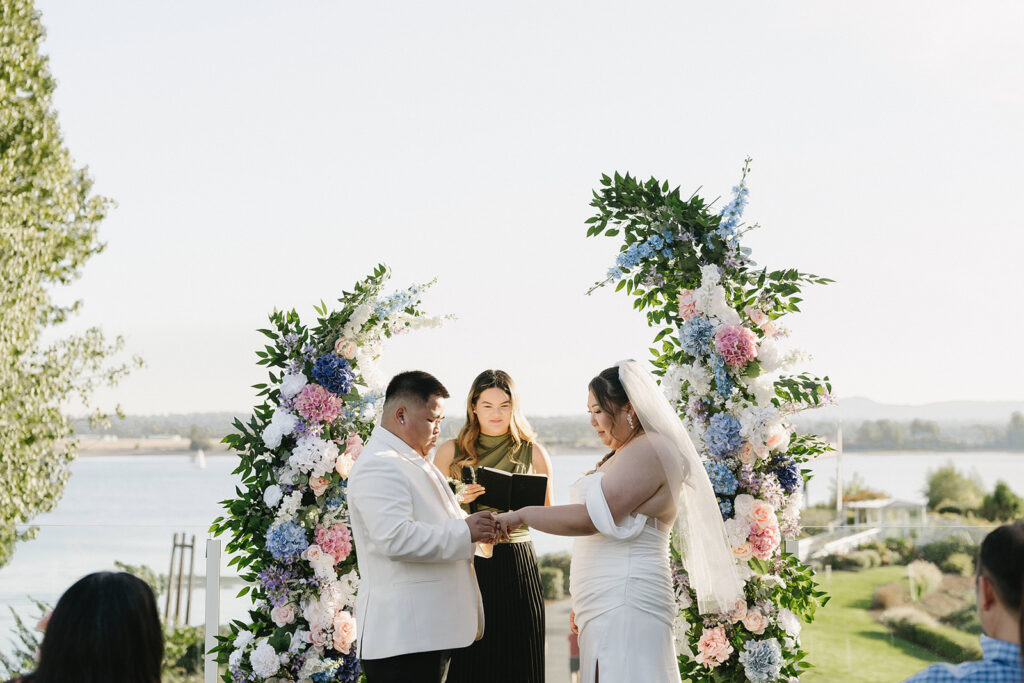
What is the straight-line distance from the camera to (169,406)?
53.1m

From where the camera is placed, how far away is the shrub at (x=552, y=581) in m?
6.57

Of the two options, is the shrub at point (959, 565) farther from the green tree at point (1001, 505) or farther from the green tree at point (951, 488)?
the green tree at point (951, 488)

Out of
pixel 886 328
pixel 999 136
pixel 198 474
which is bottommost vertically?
pixel 198 474

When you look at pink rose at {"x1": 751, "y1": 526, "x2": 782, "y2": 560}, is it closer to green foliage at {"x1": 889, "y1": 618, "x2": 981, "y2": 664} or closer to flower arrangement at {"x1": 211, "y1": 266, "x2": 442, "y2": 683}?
flower arrangement at {"x1": 211, "y1": 266, "x2": 442, "y2": 683}

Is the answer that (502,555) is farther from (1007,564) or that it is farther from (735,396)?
(1007,564)

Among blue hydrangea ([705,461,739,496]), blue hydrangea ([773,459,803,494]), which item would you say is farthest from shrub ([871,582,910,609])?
blue hydrangea ([705,461,739,496])

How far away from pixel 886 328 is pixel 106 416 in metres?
42.7

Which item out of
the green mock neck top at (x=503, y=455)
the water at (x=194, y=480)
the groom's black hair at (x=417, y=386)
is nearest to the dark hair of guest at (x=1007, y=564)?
the groom's black hair at (x=417, y=386)

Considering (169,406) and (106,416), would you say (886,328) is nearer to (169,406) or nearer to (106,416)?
(169,406)

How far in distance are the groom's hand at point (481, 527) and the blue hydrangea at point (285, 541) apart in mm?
1389

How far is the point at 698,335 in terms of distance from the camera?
5.08m

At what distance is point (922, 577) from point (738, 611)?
5281mm

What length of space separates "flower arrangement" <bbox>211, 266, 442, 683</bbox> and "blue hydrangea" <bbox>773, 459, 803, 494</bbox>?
6.12 ft

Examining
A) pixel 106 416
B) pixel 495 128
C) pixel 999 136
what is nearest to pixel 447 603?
pixel 106 416
